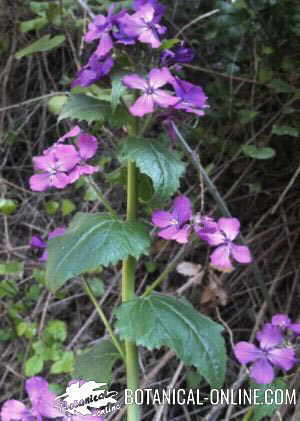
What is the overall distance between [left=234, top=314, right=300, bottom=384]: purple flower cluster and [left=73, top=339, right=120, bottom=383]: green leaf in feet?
0.86

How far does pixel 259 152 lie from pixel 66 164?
79cm

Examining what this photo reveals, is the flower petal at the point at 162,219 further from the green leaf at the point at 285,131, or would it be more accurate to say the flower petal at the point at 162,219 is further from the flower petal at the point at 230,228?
the green leaf at the point at 285,131

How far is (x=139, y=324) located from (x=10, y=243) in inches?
49.7

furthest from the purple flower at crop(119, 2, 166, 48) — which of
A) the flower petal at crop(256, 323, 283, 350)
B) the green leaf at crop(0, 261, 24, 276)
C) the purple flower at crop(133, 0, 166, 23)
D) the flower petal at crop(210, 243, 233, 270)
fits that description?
the green leaf at crop(0, 261, 24, 276)

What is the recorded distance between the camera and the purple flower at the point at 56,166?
1.05 meters

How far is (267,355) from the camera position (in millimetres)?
1076

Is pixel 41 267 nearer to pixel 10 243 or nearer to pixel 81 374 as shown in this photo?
pixel 10 243

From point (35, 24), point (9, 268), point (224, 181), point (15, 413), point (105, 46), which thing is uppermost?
point (105, 46)

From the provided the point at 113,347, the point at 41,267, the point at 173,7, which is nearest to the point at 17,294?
the point at 41,267

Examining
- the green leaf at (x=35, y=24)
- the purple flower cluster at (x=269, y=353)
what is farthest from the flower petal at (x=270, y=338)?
the green leaf at (x=35, y=24)

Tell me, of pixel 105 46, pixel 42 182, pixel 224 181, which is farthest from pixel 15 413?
pixel 224 181

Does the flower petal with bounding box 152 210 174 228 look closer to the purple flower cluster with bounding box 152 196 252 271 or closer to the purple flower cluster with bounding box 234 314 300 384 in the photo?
the purple flower cluster with bounding box 152 196 252 271

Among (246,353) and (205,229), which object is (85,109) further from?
(246,353)

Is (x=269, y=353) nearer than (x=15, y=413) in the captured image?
No
